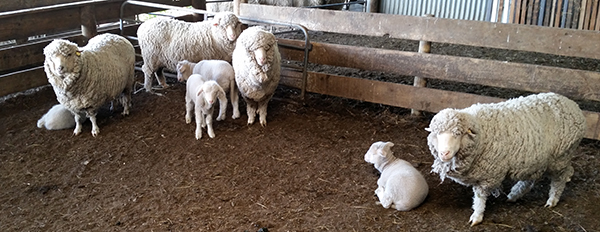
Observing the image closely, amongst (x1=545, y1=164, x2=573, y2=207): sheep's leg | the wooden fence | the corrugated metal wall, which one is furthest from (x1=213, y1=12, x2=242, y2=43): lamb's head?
the corrugated metal wall

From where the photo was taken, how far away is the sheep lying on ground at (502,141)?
3588 millimetres

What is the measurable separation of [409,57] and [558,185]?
99.4 inches

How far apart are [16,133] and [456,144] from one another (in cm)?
505

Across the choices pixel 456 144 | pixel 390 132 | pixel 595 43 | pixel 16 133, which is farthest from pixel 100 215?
pixel 595 43

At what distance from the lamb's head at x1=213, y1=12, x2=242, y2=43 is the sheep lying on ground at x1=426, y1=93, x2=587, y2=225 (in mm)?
3770

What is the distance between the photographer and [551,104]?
4.07m

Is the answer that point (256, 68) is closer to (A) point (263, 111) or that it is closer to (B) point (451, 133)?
(A) point (263, 111)

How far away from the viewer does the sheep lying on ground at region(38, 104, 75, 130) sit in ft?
19.3

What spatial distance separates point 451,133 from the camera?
11.6 feet

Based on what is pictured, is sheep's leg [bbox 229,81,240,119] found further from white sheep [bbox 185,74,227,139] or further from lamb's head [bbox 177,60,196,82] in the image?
lamb's head [bbox 177,60,196,82]

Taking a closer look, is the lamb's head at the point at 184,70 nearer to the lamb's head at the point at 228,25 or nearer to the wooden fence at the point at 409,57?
the lamb's head at the point at 228,25

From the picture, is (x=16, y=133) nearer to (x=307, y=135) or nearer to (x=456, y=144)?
(x=307, y=135)

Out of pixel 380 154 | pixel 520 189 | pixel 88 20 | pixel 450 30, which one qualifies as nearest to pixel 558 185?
pixel 520 189

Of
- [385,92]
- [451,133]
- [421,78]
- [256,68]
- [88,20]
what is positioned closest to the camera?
[451,133]
